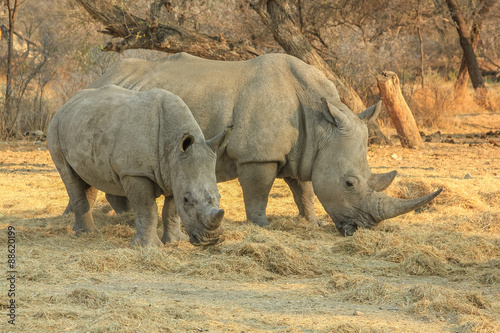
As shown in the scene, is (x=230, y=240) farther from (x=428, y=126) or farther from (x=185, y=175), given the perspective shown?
(x=428, y=126)

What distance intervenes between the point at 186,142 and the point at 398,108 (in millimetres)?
8377

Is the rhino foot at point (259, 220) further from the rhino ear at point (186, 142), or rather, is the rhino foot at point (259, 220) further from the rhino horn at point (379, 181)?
the rhino ear at point (186, 142)

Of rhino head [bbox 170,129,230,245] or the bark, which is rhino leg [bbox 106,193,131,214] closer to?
rhino head [bbox 170,129,230,245]

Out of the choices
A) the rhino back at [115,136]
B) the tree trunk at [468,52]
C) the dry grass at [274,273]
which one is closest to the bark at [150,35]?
the dry grass at [274,273]

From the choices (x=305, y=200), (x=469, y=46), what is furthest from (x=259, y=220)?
(x=469, y=46)

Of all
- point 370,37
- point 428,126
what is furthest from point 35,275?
point 370,37

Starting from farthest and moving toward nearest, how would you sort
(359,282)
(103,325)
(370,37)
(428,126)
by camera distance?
1. (370,37)
2. (428,126)
3. (359,282)
4. (103,325)

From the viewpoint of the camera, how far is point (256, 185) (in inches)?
312

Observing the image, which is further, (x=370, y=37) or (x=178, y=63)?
(x=370, y=37)

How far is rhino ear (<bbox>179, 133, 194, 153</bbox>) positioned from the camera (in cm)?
626

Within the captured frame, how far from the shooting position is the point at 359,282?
17.5ft

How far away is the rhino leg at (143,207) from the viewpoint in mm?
6629

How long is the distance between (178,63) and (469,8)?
Result: 14545 mm

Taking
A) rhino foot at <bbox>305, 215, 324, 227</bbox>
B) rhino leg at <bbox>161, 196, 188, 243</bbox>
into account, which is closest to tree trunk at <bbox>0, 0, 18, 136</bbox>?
rhino foot at <bbox>305, 215, 324, 227</bbox>
